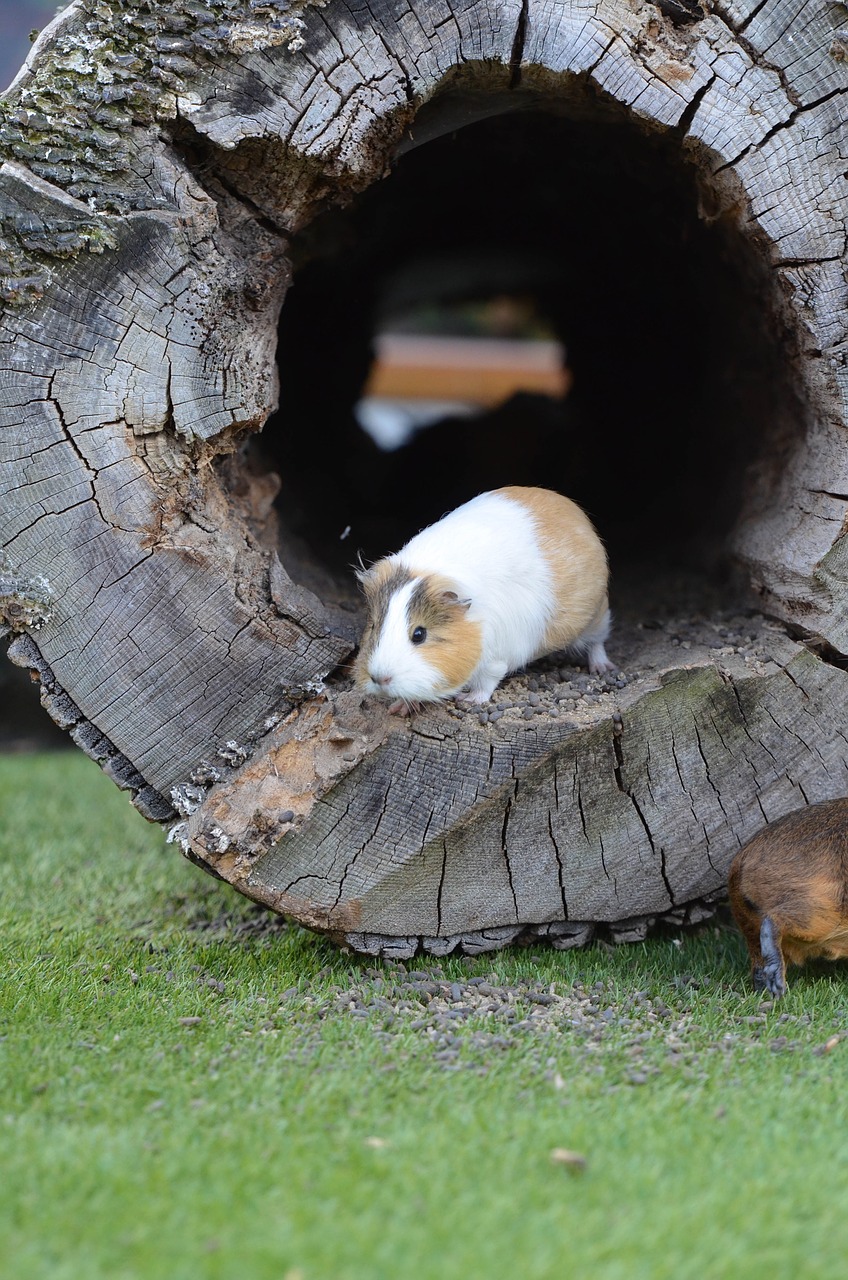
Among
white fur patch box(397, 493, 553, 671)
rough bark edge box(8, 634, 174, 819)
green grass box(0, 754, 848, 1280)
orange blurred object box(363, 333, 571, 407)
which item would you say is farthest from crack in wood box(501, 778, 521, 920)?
orange blurred object box(363, 333, 571, 407)

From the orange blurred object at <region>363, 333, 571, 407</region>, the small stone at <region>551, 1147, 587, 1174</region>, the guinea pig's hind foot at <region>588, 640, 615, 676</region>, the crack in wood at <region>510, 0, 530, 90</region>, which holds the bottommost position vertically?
the small stone at <region>551, 1147, 587, 1174</region>

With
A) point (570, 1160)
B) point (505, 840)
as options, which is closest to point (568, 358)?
point (505, 840)

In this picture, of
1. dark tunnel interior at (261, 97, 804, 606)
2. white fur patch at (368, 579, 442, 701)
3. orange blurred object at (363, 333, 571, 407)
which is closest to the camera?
white fur patch at (368, 579, 442, 701)

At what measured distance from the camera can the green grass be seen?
6.93 ft

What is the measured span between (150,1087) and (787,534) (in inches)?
114

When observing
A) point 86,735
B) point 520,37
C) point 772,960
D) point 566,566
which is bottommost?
point 86,735

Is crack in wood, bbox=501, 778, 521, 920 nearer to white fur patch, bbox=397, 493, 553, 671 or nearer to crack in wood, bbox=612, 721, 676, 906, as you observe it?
crack in wood, bbox=612, 721, 676, 906

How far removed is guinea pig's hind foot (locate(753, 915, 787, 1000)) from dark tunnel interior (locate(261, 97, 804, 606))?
1.91m

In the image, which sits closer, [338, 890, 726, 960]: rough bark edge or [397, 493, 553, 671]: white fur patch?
[338, 890, 726, 960]: rough bark edge

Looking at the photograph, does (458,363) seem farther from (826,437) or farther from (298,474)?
(826,437)

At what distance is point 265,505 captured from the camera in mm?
4414

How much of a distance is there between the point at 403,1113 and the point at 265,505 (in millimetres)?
2511

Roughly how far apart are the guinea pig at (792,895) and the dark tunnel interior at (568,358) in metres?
1.64

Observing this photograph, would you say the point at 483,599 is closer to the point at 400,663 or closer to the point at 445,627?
the point at 445,627
